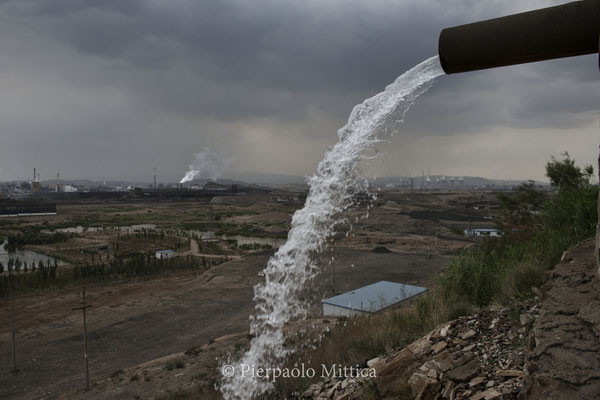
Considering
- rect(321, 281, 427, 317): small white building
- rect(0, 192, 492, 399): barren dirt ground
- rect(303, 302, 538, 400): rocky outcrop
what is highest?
rect(303, 302, 538, 400): rocky outcrop

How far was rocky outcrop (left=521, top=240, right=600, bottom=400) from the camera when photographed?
236 cm

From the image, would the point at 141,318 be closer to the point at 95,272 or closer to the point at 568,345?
the point at 95,272

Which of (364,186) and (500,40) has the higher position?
(500,40)

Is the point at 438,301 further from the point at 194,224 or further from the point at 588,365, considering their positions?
the point at 194,224

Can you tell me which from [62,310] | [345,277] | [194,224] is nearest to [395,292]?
[345,277]

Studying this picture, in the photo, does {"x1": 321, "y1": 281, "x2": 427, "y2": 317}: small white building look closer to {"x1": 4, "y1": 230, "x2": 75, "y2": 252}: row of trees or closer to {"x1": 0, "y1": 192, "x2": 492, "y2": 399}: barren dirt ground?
{"x1": 0, "y1": 192, "x2": 492, "y2": 399}: barren dirt ground

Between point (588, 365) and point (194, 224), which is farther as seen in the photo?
point (194, 224)

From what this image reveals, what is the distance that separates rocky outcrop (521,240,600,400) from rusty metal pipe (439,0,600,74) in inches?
76.1

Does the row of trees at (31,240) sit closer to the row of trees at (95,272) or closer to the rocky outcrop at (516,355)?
the row of trees at (95,272)

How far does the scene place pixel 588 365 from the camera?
8.09 feet

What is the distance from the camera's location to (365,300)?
48.0 ft

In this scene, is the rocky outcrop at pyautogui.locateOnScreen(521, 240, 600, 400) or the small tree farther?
the small tree

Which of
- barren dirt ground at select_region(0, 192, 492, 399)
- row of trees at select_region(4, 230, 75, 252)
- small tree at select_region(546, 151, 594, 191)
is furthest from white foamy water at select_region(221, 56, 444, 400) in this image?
row of trees at select_region(4, 230, 75, 252)

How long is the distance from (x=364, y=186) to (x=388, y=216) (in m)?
60.8
